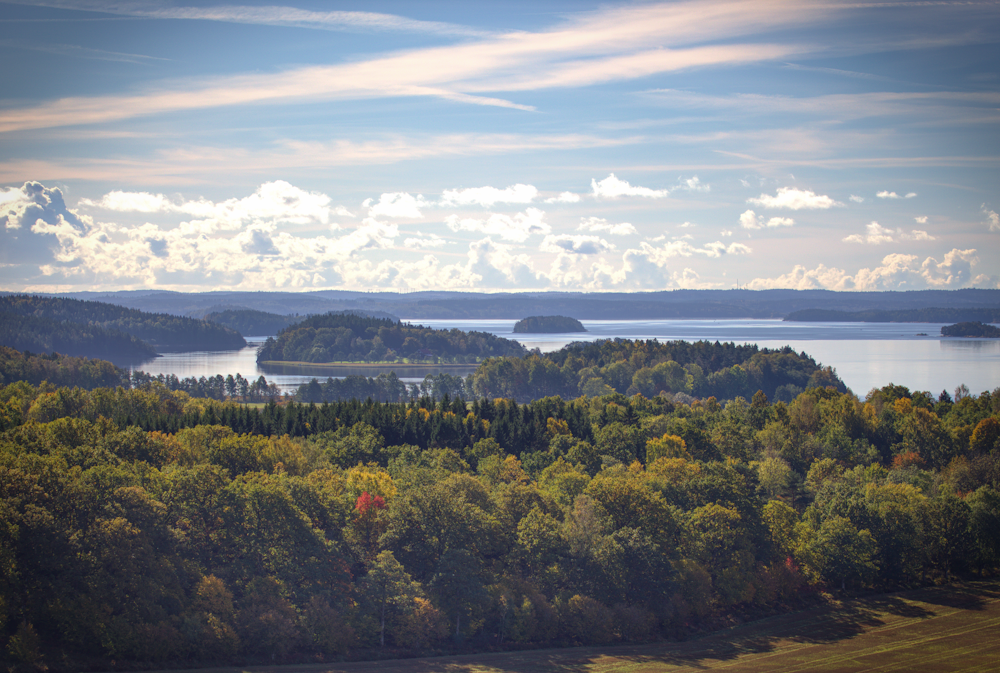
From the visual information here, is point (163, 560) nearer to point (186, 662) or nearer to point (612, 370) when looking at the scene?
point (186, 662)

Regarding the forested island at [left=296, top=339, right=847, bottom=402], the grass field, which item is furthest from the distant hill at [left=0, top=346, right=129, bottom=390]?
the grass field

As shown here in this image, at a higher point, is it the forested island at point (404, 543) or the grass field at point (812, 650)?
the forested island at point (404, 543)

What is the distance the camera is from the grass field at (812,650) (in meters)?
38.1

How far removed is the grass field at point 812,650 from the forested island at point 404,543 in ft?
4.76

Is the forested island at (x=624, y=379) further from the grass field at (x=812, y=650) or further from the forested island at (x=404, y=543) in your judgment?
the grass field at (x=812, y=650)

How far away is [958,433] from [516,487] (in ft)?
149

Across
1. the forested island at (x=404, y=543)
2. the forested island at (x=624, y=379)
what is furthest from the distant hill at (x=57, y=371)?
the forested island at (x=404, y=543)

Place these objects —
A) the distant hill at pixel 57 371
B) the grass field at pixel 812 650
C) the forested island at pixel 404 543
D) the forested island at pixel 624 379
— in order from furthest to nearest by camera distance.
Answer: the forested island at pixel 624 379, the distant hill at pixel 57 371, the grass field at pixel 812 650, the forested island at pixel 404 543

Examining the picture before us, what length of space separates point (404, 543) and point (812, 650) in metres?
19.9

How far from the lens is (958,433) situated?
243ft

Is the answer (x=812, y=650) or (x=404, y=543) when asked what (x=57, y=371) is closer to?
(x=404, y=543)

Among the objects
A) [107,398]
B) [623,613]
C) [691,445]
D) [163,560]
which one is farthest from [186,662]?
[107,398]

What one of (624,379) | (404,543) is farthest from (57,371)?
(404,543)

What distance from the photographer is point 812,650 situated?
4059 centimetres
